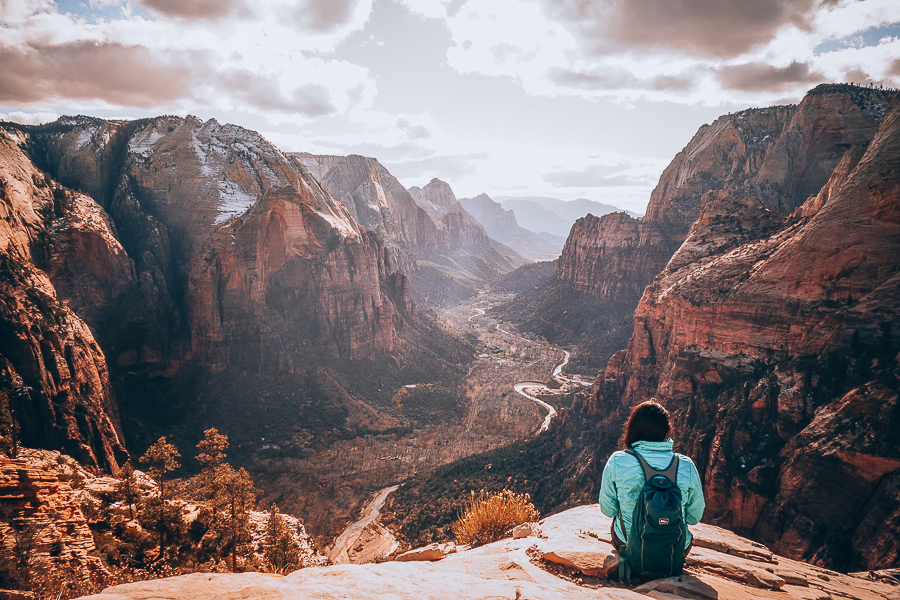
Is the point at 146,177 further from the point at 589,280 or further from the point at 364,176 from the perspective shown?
the point at 364,176

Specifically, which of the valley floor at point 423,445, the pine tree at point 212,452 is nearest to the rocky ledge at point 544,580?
the pine tree at point 212,452

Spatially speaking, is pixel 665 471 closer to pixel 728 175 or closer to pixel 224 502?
pixel 224 502

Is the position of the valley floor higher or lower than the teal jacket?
lower

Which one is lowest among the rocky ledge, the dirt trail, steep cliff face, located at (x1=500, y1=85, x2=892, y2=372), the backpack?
the dirt trail

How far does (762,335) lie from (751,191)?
65.6 metres

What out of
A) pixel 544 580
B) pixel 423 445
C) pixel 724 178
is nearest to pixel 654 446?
pixel 544 580

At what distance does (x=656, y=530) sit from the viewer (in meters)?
6.11

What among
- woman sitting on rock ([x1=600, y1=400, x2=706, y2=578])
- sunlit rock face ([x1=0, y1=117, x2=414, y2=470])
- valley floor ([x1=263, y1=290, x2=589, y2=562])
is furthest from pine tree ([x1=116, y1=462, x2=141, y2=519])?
woman sitting on rock ([x1=600, y1=400, x2=706, y2=578])

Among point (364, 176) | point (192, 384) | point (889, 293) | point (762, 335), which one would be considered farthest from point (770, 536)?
point (364, 176)

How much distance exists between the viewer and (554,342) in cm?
10425

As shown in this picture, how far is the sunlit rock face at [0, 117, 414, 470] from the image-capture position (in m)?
32.0

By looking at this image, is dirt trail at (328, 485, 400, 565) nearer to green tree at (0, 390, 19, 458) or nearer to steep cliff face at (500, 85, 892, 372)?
green tree at (0, 390, 19, 458)

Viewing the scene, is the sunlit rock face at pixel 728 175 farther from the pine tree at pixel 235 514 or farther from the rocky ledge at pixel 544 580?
the pine tree at pixel 235 514

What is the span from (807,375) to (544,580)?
24960 mm
